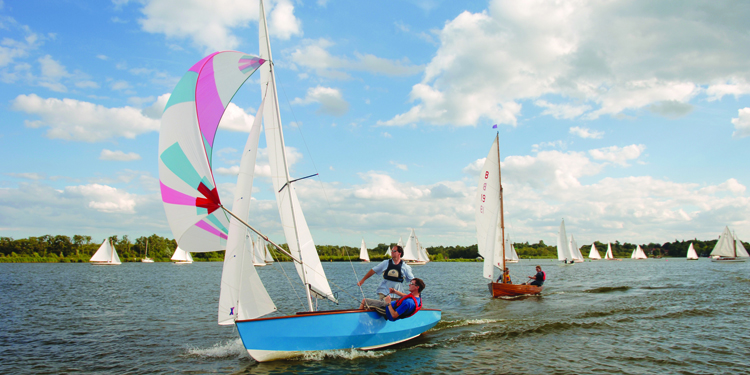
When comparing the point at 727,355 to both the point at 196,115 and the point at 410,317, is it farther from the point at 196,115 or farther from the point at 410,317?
the point at 196,115

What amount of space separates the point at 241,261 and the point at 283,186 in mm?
1956

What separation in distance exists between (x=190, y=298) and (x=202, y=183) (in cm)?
1741

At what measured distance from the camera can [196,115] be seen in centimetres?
817

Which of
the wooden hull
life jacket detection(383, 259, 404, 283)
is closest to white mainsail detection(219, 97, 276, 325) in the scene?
life jacket detection(383, 259, 404, 283)

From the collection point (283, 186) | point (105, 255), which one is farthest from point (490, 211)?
point (105, 255)

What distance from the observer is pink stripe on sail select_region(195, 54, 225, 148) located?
841 centimetres

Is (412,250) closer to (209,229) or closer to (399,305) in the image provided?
(399,305)

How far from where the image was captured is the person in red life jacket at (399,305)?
9.22 m

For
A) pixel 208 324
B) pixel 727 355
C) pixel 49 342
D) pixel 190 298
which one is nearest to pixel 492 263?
pixel 727 355

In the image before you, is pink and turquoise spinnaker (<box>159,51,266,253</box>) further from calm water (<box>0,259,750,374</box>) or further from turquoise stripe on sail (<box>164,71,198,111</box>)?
calm water (<box>0,259,750,374</box>)

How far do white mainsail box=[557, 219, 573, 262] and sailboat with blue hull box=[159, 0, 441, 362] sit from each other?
62.0 metres

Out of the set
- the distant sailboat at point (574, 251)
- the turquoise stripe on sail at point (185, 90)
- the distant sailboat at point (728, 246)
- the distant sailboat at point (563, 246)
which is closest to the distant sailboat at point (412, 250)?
the distant sailboat at point (563, 246)

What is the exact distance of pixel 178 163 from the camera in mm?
8039

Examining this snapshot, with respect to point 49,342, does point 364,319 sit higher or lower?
higher
